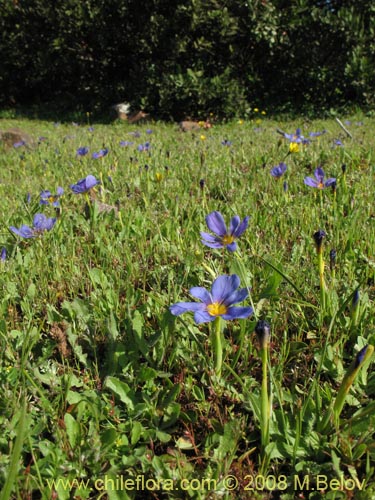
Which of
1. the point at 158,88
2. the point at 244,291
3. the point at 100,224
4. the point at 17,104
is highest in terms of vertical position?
the point at 244,291

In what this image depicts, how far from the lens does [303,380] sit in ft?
4.25

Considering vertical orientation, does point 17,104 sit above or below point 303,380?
below

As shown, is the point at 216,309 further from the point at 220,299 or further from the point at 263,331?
the point at 263,331

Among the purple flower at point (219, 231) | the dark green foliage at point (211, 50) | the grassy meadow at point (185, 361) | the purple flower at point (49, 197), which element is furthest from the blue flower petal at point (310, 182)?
the dark green foliage at point (211, 50)

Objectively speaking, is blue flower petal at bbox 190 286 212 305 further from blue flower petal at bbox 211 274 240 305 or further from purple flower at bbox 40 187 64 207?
purple flower at bbox 40 187 64 207

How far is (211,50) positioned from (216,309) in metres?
9.18

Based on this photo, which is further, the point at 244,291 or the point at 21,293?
the point at 21,293

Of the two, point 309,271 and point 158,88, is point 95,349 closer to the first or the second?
point 309,271

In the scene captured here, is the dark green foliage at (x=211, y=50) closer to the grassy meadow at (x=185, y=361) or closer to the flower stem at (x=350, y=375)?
the grassy meadow at (x=185, y=361)

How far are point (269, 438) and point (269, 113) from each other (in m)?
9.18

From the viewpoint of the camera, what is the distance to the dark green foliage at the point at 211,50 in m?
8.47

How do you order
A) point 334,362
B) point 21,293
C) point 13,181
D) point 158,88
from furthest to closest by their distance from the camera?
1. point 158,88
2. point 13,181
3. point 21,293
4. point 334,362

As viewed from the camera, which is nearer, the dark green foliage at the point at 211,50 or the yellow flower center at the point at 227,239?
the yellow flower center at the point at 227,239

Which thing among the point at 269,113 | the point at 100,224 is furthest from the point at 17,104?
the point at 100,224
